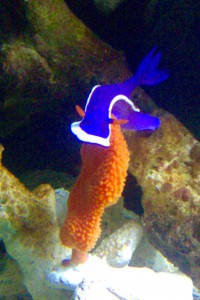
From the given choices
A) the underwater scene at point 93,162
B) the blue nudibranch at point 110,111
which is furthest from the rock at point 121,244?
the blue nudibranch at point 110,111

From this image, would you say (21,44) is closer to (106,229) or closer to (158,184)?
(158,184)

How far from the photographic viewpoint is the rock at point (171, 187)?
2.56m

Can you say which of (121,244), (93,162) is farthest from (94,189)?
(121,244)

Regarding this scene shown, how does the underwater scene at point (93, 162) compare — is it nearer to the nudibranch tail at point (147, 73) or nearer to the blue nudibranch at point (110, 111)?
the blue nudibranch at point (110, 111)

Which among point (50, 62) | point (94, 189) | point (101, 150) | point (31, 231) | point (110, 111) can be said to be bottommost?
point (31, 231)

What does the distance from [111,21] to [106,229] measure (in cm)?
194

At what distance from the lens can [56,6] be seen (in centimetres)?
266

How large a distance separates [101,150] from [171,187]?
0.91m

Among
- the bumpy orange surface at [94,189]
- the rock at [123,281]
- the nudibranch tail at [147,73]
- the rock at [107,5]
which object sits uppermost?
the rock at [107,5]

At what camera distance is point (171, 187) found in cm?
265

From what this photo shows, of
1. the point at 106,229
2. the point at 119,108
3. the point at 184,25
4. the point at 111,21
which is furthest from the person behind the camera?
the point at 106,229

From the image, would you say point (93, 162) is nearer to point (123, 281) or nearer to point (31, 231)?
point (31, 231)

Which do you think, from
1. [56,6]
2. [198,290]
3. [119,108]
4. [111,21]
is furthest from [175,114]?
[198,290]

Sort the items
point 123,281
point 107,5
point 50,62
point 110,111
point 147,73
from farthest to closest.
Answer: point 50,62
point 107,5
point 123,281
point 147,73
point 110,111
